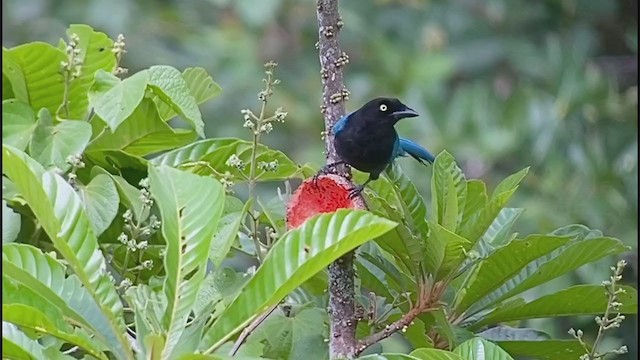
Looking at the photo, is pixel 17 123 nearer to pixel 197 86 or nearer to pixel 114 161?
pixel 114 161

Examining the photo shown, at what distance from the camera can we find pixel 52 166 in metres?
1.64

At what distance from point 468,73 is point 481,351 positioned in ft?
13.6

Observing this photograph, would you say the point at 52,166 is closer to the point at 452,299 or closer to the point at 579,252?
the point at 452,299

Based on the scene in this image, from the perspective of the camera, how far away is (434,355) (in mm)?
1286

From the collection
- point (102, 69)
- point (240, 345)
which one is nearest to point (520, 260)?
point (240, 345)

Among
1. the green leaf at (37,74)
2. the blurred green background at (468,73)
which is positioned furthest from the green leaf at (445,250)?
the blurred green background at (468,73)

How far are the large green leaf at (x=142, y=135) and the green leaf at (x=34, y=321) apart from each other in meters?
0.58

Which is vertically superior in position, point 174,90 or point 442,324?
point 174,90

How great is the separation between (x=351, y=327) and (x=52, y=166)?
544 mm

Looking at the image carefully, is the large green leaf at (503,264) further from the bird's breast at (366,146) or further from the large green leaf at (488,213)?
the bird's breast at (366,146)

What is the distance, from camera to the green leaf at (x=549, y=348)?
5.35 ft

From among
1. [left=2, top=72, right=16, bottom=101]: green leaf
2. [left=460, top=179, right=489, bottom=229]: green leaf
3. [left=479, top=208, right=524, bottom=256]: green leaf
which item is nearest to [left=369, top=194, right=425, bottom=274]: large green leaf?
[left=460, top=179, right=489, bottom=229]: green leaf

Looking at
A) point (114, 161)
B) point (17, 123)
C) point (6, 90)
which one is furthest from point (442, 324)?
point (6, 90)

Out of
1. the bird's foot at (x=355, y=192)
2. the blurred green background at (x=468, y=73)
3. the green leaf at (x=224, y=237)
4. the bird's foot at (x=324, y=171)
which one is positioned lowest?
the blurred green background at (x=468, y=73)
